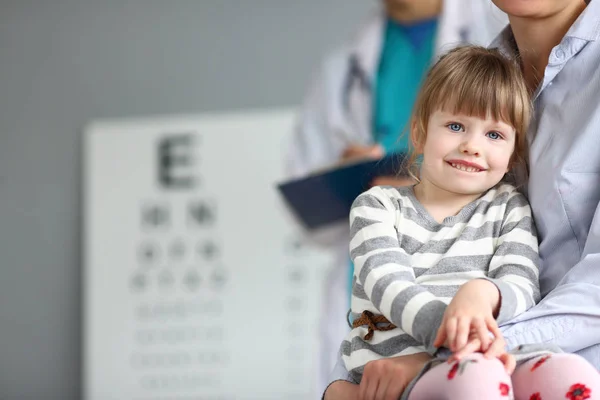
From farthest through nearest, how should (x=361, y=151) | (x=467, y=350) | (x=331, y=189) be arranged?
(x=361, y=151)
(x=331, y=189)
(x=467, y=350)

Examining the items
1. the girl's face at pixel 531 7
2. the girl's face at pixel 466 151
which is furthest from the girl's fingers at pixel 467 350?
the girl's face at pixel 531 7

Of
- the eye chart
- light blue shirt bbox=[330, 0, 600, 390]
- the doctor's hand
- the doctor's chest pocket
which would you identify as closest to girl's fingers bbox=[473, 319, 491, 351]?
light blue shirt bbox=[330, 0, 600, 390]

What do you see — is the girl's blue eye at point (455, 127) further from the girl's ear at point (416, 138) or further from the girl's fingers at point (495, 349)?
the girl's fingers at point (495, 349)

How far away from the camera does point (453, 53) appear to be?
1.15 metres

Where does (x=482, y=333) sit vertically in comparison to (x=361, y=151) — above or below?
below

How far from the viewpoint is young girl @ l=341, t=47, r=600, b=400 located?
0.99 meters

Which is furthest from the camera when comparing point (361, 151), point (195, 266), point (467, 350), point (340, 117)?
point (195, 266)

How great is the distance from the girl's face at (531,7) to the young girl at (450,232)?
6 cm

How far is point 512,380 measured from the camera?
99 centimetres

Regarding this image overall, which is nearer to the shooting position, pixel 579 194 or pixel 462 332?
pixel 462 332

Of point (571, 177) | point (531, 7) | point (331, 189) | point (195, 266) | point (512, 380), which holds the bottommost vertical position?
point (195, 266)

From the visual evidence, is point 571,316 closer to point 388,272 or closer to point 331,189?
point 388,272

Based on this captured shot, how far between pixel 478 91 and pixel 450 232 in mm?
174

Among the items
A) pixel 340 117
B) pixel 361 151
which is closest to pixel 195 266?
pixel 340 117
